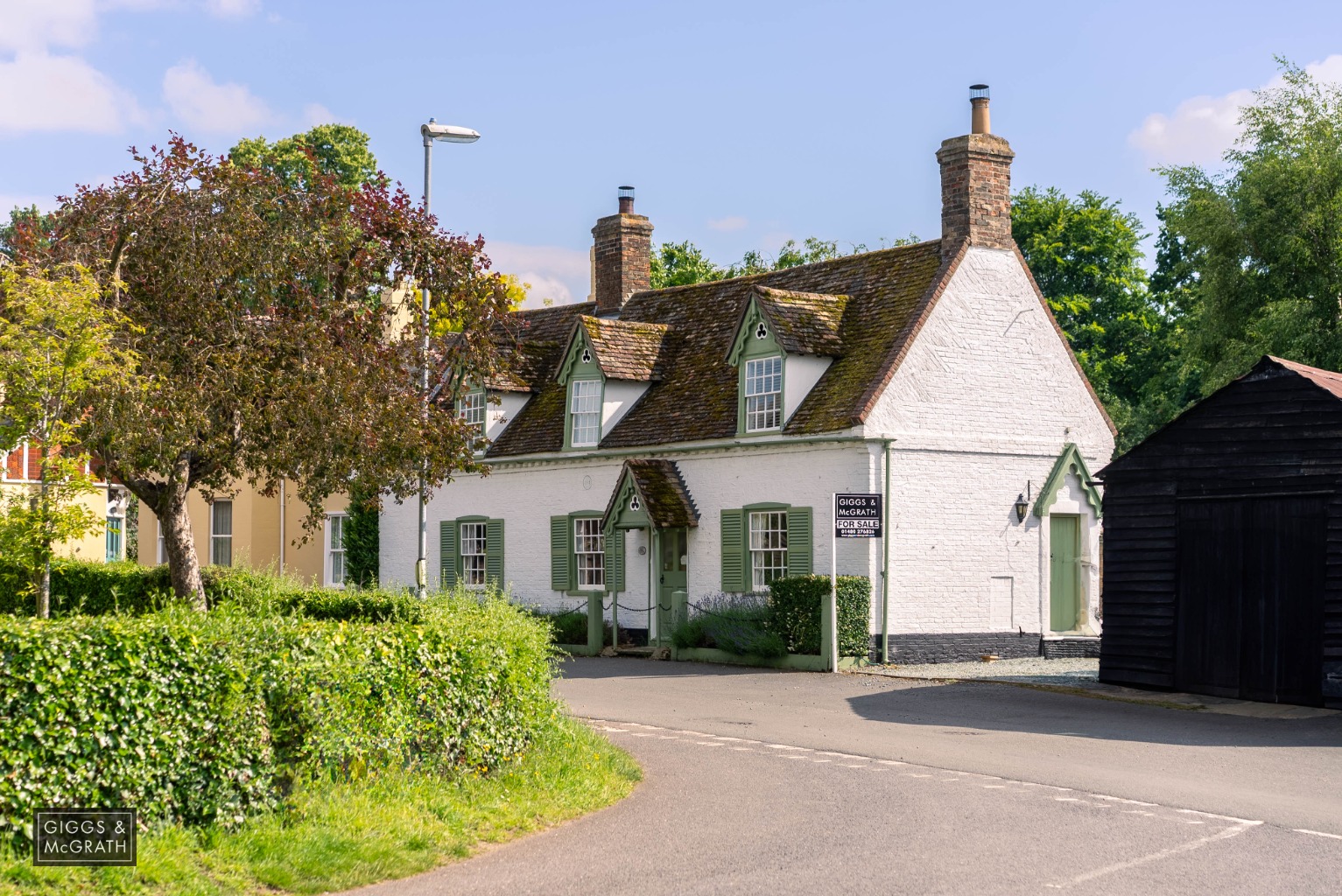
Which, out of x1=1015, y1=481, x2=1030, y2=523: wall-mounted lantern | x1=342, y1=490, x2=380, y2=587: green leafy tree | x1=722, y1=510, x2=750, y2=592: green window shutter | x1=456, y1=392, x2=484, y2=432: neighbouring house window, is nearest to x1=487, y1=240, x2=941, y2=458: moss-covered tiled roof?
x1=456, y1=392, x2=484, y2=432: neighbouring house window

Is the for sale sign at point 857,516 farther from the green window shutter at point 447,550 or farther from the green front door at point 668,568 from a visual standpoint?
the green window shutter at point 447,550

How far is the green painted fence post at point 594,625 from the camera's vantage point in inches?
1154

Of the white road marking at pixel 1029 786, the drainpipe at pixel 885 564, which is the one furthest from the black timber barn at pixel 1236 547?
the white road marking at pixel 1029 786

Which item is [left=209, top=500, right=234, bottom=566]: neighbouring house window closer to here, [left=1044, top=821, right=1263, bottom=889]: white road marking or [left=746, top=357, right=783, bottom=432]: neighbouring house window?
A: [left=746, top=357, right=783, bottom=432]: neighbouring house window

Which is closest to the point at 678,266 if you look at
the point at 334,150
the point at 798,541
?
the point at 334,150

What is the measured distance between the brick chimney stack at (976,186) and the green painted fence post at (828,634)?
7.13 m

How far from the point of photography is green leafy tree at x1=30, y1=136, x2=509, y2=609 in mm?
16641

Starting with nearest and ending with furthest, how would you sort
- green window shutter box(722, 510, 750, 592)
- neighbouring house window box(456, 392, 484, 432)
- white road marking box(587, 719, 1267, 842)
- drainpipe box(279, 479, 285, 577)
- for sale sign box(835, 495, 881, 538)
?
white road marking box(587, 719, 1267, 842), for sale sign box(835, 495, 881, 538), green window shutter box(722, 510, 750, 592), neighbouring house window box(456, 392, 484, 432), drainpipe box(279, 479, 285, 577)

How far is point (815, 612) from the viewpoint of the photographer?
25.6m

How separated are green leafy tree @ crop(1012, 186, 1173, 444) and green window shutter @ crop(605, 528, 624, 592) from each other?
92.9ft

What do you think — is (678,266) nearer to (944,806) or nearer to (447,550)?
(447,550)

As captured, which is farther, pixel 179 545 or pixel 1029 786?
pixel 179 545

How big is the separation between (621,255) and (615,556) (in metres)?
8.23

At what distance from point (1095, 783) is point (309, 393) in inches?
361
